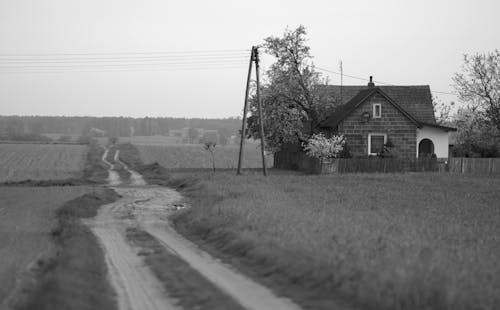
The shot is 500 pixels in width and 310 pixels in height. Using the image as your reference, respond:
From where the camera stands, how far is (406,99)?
56375 millimetres

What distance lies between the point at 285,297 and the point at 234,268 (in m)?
2.96

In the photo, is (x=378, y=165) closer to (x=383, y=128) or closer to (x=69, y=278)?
(x=383, y=128)

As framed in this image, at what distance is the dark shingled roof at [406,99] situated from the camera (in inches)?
2121

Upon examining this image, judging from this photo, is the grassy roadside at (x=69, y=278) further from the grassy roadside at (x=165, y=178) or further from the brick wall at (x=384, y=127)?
the brick wall at (x=384, y=127)

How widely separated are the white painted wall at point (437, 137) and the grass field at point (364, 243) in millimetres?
22250

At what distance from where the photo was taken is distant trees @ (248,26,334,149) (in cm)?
5541

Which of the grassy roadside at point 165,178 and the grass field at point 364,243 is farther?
the grassy roadside at point 165,178

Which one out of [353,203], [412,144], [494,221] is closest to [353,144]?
[412,144]

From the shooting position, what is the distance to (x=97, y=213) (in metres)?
26.7

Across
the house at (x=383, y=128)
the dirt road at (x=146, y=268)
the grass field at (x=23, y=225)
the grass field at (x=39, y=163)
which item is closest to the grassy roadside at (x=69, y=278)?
the dirt road at (x=146, y=268)

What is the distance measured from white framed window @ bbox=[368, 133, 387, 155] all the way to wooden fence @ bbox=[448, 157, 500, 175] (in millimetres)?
5634

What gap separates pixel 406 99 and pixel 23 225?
41.0 m

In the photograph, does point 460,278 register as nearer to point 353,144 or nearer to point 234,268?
point 234,268

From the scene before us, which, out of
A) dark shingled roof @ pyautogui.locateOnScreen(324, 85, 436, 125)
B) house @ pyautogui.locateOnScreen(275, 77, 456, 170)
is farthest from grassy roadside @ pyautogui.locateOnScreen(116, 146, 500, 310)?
dark shingled roof @ pyautogui.locateOnScreen(324, 85, 436, 125)
